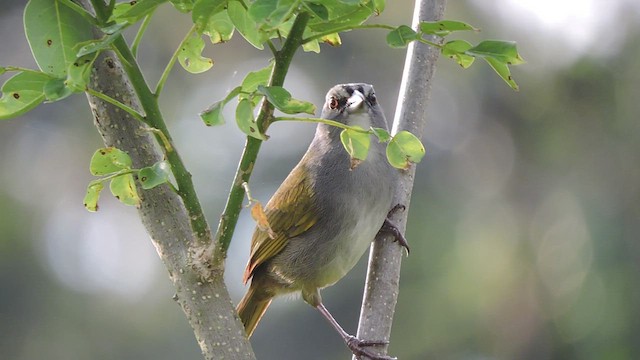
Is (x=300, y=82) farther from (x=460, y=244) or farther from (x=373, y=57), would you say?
(x=460, y=244)

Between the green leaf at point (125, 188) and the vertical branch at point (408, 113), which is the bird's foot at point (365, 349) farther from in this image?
the green leaf at point (125, 188)

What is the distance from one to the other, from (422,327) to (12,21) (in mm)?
8282

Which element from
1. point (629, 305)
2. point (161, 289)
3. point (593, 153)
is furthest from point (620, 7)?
point (161, 289)

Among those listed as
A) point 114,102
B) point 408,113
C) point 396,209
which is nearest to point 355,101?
point 396,209

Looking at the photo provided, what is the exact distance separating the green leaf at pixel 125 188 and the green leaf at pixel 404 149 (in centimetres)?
52

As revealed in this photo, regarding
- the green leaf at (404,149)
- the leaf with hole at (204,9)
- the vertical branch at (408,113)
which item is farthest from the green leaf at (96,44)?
the vertical branch at (408,113)

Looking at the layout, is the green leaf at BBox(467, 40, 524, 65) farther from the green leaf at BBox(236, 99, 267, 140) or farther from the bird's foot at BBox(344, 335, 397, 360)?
the bird's foot at BBox(344, 335, 397, 360)

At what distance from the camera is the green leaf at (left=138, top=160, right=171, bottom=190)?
6.52 ft

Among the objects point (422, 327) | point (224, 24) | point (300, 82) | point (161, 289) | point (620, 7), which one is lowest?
point (161, 289)

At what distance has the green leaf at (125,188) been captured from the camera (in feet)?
6.94

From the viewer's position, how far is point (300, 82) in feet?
41.1

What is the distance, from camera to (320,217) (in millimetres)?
3826

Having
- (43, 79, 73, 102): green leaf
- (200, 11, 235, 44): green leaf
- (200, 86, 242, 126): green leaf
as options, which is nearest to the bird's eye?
(200, 11, 235, 44): green leaf

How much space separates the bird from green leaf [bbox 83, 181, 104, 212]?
1.51 m
